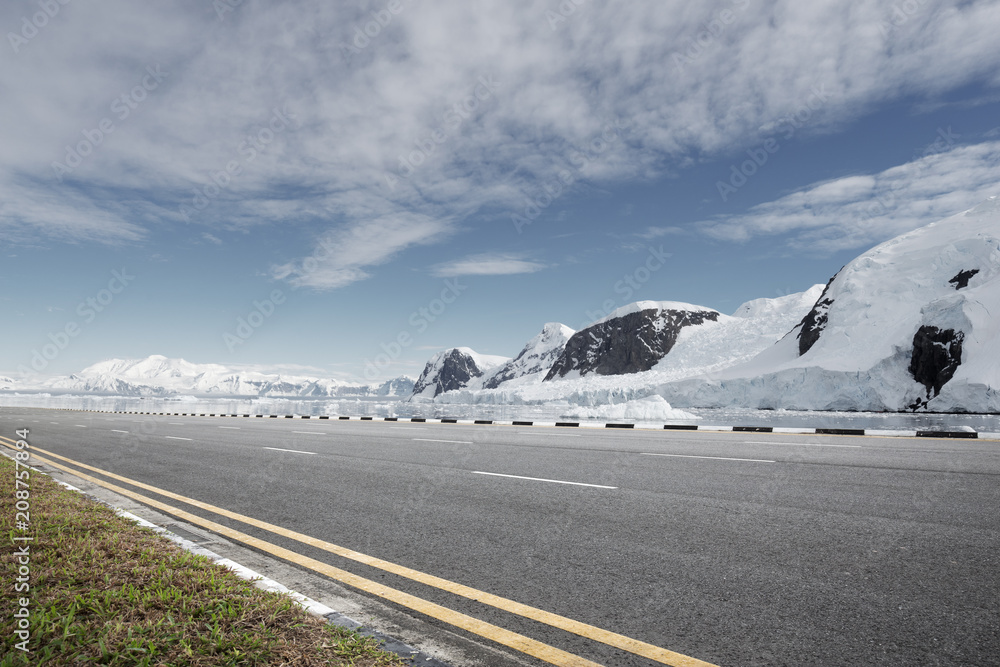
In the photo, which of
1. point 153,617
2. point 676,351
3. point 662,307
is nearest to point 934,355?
point 676,351

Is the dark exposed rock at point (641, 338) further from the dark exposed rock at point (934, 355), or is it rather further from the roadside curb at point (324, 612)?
the roadside curb at point (324, 612)

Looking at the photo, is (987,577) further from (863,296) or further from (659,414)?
(863,296)

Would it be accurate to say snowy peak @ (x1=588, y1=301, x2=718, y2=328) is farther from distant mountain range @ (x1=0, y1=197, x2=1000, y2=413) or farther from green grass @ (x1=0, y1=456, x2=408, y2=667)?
green grass @ (x1=0, y1=456, x2=408, y2=667)

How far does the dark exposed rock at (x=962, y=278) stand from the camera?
56406mm

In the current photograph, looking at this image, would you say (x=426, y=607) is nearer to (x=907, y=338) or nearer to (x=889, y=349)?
(x=907, y=338)

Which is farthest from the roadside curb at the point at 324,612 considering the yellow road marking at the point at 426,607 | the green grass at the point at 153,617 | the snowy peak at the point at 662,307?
the snowy peak at the point at 662,307

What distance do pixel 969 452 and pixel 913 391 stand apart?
153ft

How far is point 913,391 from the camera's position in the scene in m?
48.0

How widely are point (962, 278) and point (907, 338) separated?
14295 millimetres

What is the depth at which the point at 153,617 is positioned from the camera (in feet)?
9.41

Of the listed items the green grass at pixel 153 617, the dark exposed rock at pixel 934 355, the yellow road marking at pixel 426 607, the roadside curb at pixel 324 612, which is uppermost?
the dark exposed rock at pixel 934 355

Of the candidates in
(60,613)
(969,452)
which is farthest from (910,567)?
(969,452)

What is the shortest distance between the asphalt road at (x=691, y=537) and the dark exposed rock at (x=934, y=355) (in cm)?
4904

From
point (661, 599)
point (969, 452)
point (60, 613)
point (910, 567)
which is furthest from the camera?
point (969, 452)
